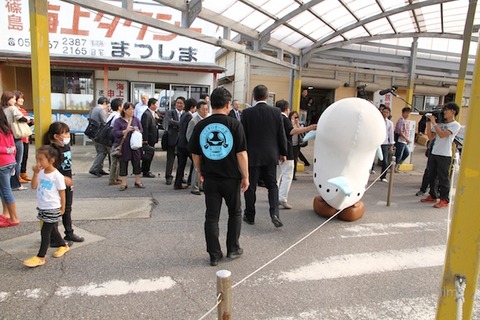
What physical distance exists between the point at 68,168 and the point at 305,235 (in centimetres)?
316

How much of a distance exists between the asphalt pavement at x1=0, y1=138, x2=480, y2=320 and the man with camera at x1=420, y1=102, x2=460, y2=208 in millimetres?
550

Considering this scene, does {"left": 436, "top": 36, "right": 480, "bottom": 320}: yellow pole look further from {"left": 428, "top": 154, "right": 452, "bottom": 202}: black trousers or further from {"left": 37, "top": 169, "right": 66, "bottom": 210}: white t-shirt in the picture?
{"left": 428, "top": 154, "right": 452, "bottom": 202}: black trousers

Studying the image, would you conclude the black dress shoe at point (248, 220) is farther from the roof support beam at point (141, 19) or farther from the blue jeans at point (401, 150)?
the blue jeans at point (401, 150)

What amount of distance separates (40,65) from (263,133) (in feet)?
9.33

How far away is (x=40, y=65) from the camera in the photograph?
12.2 ft

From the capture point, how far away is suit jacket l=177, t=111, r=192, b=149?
6.74 meters

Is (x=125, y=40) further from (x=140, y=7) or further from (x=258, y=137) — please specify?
(x=258, y=137)

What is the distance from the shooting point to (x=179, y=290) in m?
3.23

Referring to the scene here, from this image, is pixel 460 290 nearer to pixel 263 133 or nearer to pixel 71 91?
pixel 263 133

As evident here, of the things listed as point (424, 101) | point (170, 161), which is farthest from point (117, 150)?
point (424, 101)

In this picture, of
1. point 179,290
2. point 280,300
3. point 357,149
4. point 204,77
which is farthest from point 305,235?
point 204,77

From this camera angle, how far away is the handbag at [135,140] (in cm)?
657

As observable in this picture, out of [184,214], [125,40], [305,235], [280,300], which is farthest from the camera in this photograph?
[125,40]

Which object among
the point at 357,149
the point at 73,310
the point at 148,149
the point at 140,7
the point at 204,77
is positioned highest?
the point at 140,7
